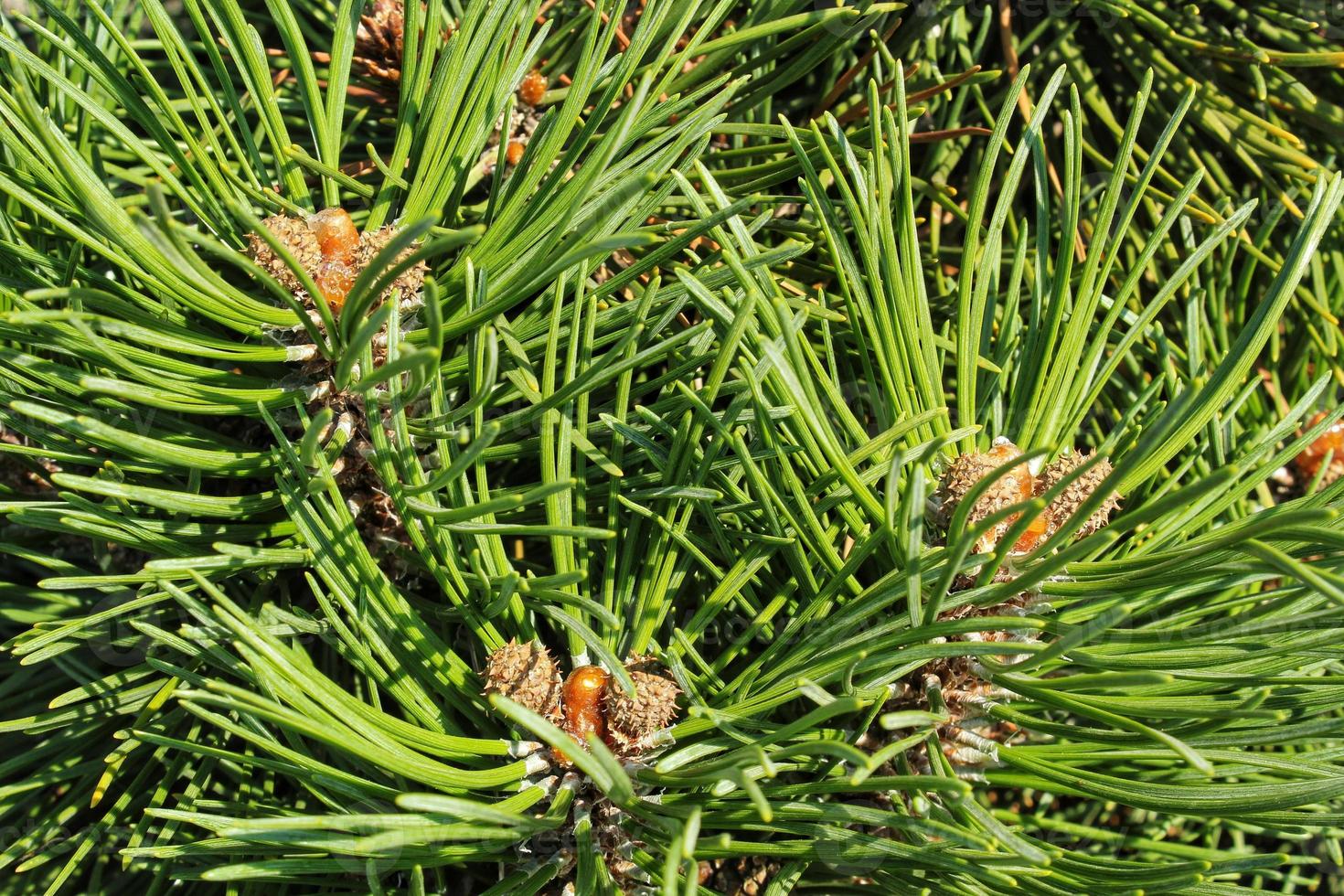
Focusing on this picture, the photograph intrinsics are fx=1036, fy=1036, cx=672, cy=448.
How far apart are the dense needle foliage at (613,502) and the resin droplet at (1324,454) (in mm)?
109

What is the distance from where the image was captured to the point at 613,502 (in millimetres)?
632

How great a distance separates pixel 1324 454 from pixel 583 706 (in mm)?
736

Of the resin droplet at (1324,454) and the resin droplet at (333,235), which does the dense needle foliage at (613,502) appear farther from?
the resin droplet at (1324,454)

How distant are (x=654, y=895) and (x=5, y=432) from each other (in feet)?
1.93

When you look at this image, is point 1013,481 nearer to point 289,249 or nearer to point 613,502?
point 613,502

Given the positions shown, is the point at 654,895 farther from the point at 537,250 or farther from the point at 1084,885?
the point at 537,250

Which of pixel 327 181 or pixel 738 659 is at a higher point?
pixel 327 181

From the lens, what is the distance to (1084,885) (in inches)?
21.7

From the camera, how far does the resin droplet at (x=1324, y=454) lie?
3.02 ft

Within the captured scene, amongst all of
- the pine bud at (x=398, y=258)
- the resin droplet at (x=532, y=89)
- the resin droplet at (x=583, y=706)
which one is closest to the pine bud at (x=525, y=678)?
the resin droplet at (x=583, y=706)

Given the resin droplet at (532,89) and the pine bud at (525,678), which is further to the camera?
the resin droplet at (532,89)

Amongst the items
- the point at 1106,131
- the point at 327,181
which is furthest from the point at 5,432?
the point at 1106,131

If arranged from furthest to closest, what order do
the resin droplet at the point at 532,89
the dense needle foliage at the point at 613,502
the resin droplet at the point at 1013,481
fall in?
1. the resin droplet at the point at 532,89
2. the resin droplet at the point at 1013,481
3. the dense needle foliage at the point at 613,502

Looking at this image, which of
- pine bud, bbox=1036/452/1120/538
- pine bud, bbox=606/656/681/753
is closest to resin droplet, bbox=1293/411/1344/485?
pine bud, bbox=1036/452/1120/538
